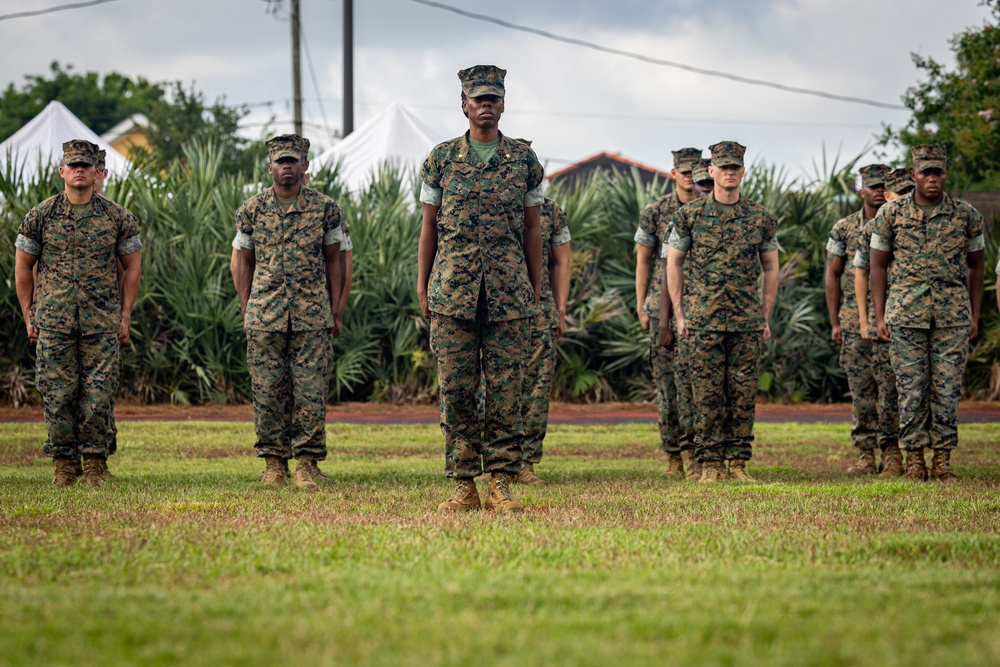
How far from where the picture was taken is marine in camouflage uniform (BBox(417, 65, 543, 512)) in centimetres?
733

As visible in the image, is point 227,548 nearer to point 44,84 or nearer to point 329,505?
point 329,505

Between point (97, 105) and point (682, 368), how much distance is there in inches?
2473

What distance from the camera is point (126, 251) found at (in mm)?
9578

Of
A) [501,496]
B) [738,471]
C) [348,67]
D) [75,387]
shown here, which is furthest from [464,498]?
[348,67]

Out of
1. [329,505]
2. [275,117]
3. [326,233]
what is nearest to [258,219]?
[326,233]

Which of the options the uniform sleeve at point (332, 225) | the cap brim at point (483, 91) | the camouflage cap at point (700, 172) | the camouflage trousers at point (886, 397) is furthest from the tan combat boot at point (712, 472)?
the cap brim at point (483, 91)

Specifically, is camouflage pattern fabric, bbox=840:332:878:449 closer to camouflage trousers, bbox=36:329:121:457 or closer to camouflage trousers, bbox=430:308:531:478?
camouflage trousers, bbox=430:308:531:478

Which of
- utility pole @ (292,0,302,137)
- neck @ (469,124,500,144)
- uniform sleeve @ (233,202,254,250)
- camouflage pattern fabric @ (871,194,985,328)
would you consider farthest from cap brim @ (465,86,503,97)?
utility pole @ (292,0,302,137)

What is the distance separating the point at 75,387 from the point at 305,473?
1699 mm

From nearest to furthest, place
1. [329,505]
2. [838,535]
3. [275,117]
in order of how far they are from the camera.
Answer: [838,535], [329,505], [275,117]

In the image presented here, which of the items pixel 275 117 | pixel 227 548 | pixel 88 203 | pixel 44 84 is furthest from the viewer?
pixel 44 84

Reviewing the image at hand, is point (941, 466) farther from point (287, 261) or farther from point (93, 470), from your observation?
point (93, 470)

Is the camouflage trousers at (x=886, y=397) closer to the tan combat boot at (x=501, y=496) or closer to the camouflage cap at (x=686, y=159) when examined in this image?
Answer: the camouflage cap at (x=686, y=159)

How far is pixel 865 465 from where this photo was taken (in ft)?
36.4
